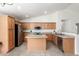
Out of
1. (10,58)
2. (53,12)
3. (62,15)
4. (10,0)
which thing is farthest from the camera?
(62,15)

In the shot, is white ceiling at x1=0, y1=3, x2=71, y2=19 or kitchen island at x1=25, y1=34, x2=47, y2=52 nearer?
white ceiling at x1=0, y1=3, x2=71, y2=19

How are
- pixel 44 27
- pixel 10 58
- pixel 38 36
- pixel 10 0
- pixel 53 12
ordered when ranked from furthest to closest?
1. pixel 38 36
2. pixel 44 27
3. pixel 53 12
4. pixel 10 58
5. pixel 10 0

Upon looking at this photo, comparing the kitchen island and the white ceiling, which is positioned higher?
the white ceiling

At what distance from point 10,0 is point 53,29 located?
2.63 metres

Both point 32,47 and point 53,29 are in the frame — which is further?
point 32,47

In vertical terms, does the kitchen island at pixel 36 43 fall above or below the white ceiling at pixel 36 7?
below

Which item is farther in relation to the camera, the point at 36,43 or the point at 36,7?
the point at 36,43

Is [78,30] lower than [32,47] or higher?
higher

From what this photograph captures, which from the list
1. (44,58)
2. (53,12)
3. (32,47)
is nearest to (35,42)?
(32,47)

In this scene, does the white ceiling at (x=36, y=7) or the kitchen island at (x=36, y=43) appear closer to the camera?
the white ceiling at (x=36, y=7)

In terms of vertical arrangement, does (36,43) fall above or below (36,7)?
below

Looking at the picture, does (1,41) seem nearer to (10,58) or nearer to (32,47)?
(32,47)

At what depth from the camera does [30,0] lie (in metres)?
1.21

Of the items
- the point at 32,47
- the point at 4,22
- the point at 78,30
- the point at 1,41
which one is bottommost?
the point at 32,47
